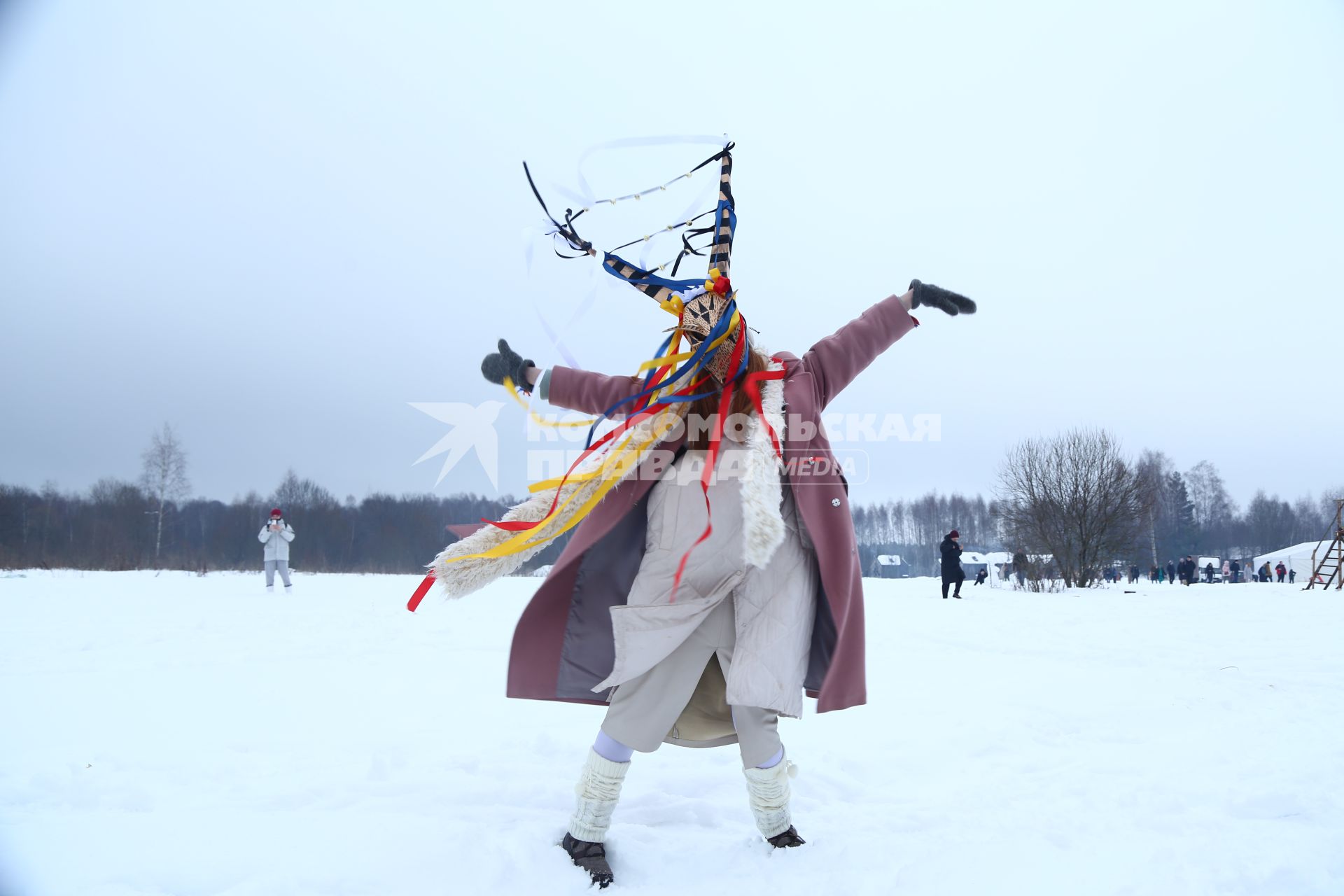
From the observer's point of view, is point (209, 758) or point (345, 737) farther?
point (345, 737)

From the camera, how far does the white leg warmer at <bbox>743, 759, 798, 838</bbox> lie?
244 cm

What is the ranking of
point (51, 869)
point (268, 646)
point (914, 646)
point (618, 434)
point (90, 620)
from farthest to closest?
point (90, 620)
point (914, 646)
point (268, 646)
point (618, 434)
point (51, 869)

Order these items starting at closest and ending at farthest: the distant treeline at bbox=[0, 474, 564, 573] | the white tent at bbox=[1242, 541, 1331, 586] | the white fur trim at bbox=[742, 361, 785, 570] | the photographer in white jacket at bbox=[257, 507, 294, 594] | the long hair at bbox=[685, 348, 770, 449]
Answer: the white fur trim at bbox=[742, 361, 785, 570]
the long hair at bbox=[685, 348, 770, 449]
the photographer in white jacket at bbox=[257, 507, 294, 594]
the distant treeline at bbox=[0, 474, 564, 573]
the white tent at bbox=[1242, 541, 1331, 586]

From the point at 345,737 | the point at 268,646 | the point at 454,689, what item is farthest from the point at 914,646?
the point at 268,646

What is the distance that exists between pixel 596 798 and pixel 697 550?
85cm

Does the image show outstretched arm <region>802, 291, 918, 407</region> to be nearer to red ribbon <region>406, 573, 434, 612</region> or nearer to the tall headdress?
the tall headdress

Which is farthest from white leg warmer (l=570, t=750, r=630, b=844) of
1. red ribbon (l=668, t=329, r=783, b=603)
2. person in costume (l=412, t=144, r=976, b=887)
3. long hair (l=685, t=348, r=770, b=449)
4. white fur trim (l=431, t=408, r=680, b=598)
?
long hair (l=685, t=348, r=770, b=449)

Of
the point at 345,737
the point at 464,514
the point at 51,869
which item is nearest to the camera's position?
the point at 51,869

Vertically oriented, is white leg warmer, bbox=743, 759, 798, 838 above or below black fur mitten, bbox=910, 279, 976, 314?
below

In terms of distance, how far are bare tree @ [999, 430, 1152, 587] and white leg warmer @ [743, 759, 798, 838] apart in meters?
20.9

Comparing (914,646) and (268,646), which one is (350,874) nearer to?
(268,646)

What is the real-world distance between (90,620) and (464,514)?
32104 mm

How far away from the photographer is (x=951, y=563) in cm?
1497

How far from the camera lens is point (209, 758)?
3164mm
